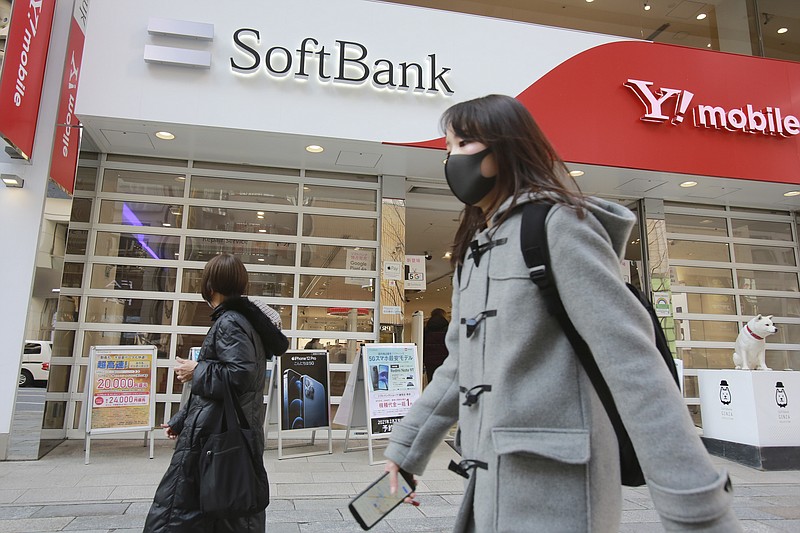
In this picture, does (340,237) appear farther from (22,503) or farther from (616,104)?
(22,503)

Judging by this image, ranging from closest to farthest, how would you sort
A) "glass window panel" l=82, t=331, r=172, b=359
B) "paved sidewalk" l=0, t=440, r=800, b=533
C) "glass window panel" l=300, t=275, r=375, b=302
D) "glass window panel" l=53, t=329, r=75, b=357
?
"paved sidewalk" l=0, t=440, r=800, b=533, "glass window panel" l=53, t=329, r=75, b=357, "glass window panel" l=82, t=331, r=172, b=359, "glass window panel" l=300, t=275, r=375, b=302

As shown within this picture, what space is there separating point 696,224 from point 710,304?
1.36 meters

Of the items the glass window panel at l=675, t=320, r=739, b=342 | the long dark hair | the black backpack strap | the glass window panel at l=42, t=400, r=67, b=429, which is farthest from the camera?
the glass window panel at l=675, t=320, r=739, b=342

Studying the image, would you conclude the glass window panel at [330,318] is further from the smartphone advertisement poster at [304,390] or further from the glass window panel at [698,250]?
the glass window panel at [698,250]

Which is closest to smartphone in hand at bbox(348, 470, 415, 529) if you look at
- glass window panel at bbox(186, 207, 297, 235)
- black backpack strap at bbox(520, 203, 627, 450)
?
black backpack strap at bbox(520, 203, 627, 450)

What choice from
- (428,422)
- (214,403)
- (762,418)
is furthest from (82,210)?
(762,418)

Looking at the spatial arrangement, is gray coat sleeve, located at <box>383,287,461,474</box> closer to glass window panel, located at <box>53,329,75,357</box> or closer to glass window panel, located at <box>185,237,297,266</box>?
glass window panel, located at <box>185,237,297,266</box>

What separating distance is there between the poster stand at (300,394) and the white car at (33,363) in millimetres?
2360

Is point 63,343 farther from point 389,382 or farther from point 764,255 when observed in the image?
point 764,255

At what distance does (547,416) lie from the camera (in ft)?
3.47

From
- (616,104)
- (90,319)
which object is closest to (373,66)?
(616,104)

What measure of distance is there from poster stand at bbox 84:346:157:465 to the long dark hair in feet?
17.9

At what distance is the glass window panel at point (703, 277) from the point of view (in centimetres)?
852

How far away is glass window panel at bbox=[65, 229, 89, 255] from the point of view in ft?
21.6
